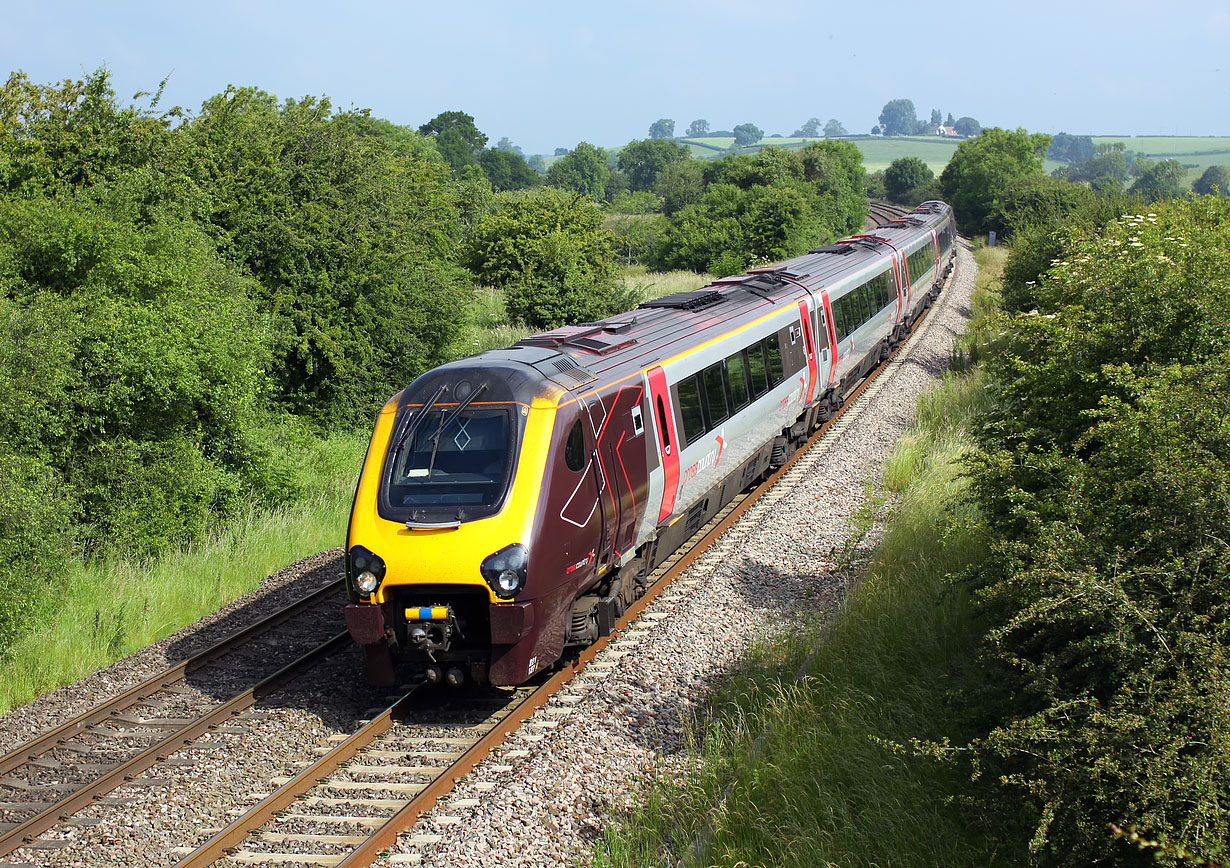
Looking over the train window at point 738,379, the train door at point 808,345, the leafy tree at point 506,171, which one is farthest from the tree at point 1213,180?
the train window at point 738,379

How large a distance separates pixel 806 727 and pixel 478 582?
8.87ft

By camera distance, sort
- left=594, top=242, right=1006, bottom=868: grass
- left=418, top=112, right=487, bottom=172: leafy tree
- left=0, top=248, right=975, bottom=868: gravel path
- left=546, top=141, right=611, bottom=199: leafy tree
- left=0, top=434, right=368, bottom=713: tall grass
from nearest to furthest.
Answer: left=594, top=242, right=1006, bottom=868: grass
left=0, top=248, right=975, bottom=868: gravel path
left=0, top=434, right=368, bottom=713: tall grass
left=418, top=112, right=487, bottom=172: leafy tree
left=546, top=141, right=611, bottom=199: leafy tree

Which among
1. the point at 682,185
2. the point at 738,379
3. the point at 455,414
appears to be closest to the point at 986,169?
the point at 682,185

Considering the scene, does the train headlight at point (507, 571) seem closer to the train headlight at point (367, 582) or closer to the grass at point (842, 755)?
the train headlight at point (367, 582)

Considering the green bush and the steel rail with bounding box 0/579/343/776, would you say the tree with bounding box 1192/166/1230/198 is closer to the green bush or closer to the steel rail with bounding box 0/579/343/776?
the green bush

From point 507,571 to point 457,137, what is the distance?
132517mm

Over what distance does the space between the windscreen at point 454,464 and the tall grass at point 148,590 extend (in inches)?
177

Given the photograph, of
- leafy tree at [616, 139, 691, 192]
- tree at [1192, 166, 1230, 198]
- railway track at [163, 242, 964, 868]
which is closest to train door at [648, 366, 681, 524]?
railway track at [163, 242, 964, 868]

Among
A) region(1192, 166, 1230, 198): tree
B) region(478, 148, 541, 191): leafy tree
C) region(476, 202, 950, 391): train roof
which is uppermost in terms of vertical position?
region(478, 148, 541, 191): leafy tree

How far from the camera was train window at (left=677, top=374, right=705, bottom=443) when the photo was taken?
11094 millimetres

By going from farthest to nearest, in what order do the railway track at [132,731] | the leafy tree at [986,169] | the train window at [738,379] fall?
1. the leafy tree at [986,169]
2. the train window at [738,379]
3. the railway track at [132,731]

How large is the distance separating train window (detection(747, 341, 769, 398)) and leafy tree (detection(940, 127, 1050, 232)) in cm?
5909

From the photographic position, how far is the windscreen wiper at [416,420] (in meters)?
8.55

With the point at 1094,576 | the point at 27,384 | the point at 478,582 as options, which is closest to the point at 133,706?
the point at 478,582
